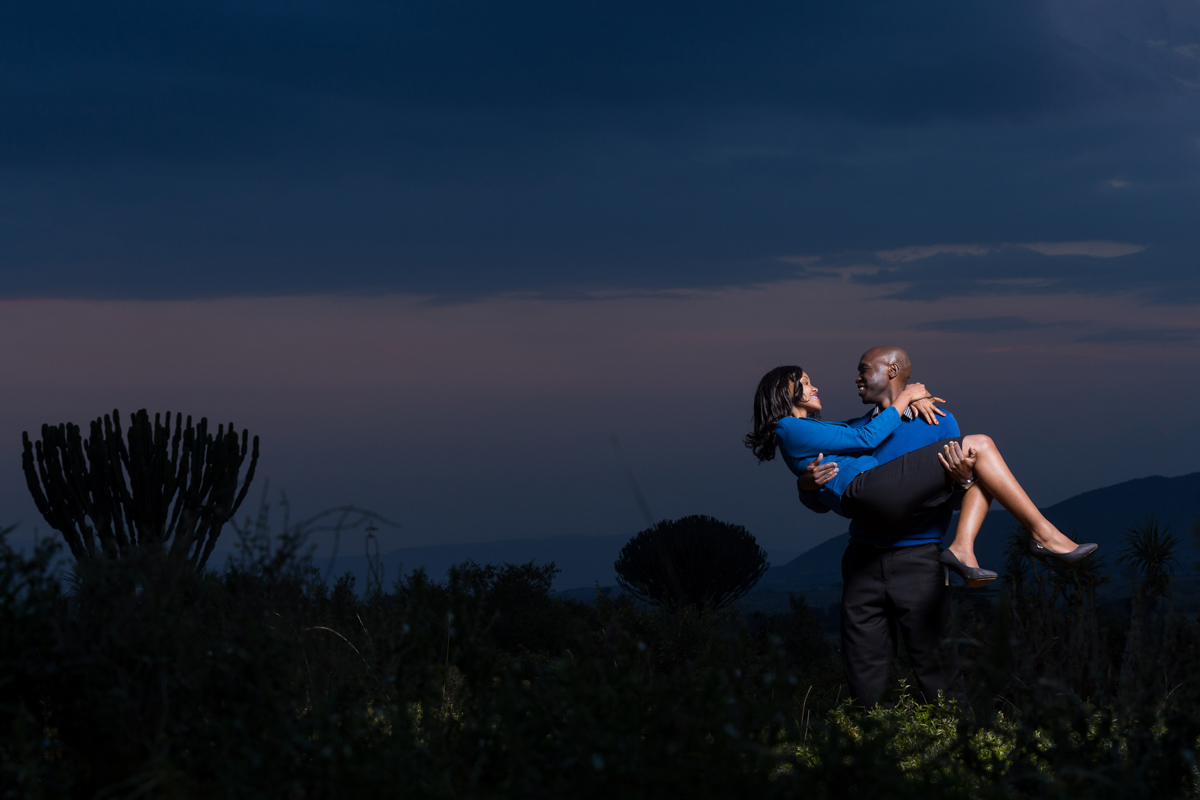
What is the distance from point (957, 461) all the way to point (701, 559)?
61.3 feet

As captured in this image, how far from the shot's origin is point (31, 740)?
3.21 meters

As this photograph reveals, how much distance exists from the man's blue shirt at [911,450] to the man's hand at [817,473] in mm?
144

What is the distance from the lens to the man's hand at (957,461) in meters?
5.26

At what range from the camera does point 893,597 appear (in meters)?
5.48

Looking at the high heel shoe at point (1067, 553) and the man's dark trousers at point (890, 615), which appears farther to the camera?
the man's dark trousers at point (890, 615)

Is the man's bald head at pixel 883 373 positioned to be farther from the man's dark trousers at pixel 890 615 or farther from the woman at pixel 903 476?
the man's dark trousers at pixel 890 615

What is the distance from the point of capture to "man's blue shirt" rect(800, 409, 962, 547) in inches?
216

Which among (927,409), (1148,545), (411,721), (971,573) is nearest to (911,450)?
(927,409)

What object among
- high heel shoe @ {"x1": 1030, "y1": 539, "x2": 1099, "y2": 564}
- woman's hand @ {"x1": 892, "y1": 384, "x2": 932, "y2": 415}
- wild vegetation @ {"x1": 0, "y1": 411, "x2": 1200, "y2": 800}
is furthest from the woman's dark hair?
wild vegetation @ {"x1": 0, "y1": 411, "x2": 1200, "y2": 800}

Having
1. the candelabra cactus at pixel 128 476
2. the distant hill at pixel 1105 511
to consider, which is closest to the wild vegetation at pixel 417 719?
the candelabra cactus at pixel 128 476

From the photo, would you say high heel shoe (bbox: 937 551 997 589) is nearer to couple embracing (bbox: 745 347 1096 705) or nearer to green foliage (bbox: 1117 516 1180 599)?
couple embracing (bbox: 745 347 1096 705)

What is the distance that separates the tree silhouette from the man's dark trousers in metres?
17.2

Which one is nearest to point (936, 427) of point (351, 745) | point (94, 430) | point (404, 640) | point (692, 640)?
point (404, 640)

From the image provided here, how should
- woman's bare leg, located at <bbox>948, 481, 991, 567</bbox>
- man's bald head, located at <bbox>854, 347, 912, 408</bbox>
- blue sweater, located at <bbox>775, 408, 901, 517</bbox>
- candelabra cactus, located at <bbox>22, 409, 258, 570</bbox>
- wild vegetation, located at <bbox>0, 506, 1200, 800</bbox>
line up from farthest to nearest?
candelabra cactus, located at <bbox>22, 409, 258, 570</bbox>
man's bald head, located at <bbox>854, 347, 912, 408</bbox>
blue sweater, located at <bbox>775, 408, 901, 517</bbox>
woman's bare leg, located at <bbox>948, 481, 991, 567</bbox>
wild vegetation, located at <bbox>0, 506, 1200, 800</bbox>
